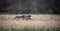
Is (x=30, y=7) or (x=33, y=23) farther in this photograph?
(x=30, y=7)

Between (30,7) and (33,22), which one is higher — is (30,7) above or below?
above

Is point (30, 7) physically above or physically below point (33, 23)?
above

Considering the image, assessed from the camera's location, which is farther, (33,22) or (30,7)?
(30,7)

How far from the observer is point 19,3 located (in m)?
1.97

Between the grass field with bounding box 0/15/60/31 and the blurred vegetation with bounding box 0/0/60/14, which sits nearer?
the grass field with bounding box 0/15/60/31

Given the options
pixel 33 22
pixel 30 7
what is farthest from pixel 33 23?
pixel 30 7

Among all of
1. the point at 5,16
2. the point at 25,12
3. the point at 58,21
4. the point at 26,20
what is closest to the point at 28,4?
the point at 25,12

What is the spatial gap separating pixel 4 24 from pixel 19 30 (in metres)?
0.27

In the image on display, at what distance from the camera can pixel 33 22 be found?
5.94ft

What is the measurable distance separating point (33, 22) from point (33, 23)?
24 mm

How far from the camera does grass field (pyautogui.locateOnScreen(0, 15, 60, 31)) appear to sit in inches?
66.8

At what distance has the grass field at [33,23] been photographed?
1696 millimetres

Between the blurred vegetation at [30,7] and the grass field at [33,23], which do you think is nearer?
the grass field at [33,23]

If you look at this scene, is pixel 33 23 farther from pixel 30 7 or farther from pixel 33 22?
pixel 30 7
